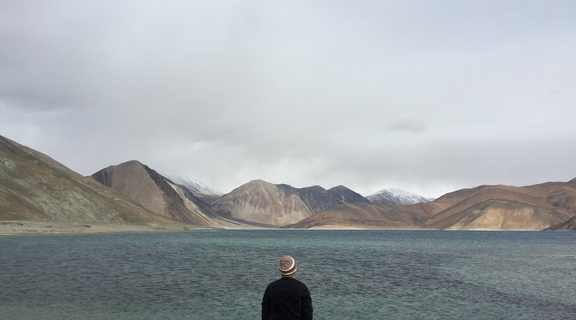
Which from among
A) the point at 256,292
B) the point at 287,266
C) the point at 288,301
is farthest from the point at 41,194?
the point at 287,266

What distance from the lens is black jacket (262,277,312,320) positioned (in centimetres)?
967

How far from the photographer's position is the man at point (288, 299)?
31.7 ft

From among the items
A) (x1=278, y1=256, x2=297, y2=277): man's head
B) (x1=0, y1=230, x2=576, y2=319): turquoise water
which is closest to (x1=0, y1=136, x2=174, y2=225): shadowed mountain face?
(x1=0, y1=230, x2=576, y2=319): turquoise water

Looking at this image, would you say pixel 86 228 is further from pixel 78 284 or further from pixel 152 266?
pixel 78 284

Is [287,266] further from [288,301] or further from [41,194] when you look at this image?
[41,194]

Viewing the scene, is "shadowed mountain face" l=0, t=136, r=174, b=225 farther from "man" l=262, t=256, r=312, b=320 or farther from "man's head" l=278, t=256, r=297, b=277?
"man's head" l=278, t=256, r=297, b=277

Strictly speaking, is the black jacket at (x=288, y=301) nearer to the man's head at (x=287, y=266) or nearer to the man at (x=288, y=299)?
the man at (x=288, y=299)

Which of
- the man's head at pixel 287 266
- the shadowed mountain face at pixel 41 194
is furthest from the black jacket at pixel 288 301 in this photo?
the shadowed mountain face at pixel 41 194

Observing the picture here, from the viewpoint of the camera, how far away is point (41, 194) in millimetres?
161375

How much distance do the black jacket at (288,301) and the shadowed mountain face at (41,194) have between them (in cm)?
14177

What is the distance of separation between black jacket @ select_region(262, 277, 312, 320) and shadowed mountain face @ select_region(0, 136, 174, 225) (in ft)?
465

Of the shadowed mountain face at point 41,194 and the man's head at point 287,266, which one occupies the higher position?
the shadowed mountain face at point 41,194

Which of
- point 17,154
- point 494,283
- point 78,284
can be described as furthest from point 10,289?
point 17,154

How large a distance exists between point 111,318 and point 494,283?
92.1 feet
